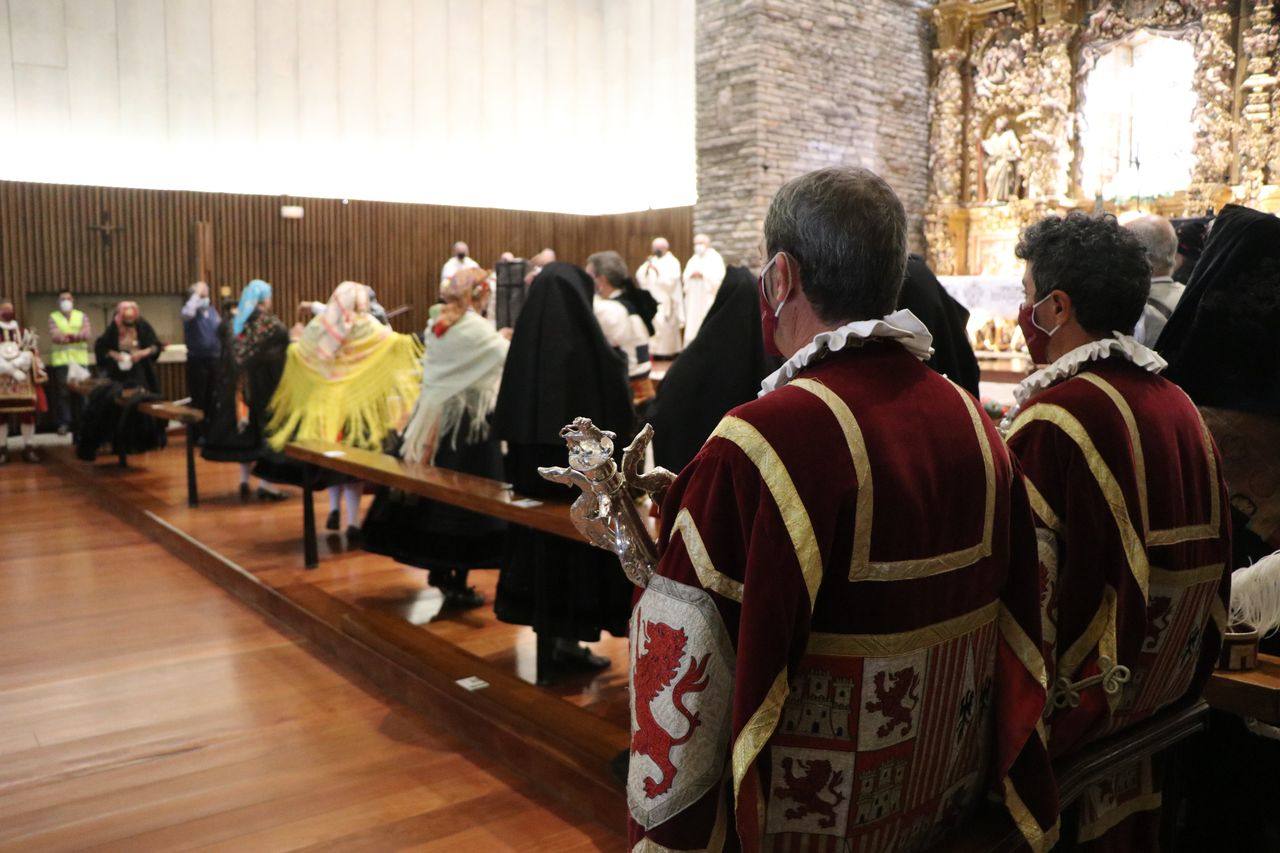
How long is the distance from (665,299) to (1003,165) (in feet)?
15.8

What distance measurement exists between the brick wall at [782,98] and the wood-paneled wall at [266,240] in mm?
2941


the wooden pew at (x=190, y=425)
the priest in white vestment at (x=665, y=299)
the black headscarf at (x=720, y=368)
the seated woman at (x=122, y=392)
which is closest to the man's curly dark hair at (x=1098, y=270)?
the black headscarf at (x=720, y=368)

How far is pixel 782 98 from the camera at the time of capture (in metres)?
12.0

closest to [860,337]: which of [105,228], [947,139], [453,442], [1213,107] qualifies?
[453,442]

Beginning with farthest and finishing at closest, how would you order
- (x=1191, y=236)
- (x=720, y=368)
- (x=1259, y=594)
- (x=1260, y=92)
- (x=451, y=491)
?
(x=1260, y=92)
(x=451, y=491)
(x=1191, y=236)
(x=720, y=368)
(x=1259, y=594)

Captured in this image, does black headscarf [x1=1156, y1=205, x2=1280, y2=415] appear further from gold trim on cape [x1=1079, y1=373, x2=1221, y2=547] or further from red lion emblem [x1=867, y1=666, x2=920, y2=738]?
red lion emblem [x1=867, y1=666, x2=920, y2=738]

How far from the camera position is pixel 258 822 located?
116 inches

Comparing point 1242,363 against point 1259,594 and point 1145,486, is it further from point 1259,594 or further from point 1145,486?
point 1145,486

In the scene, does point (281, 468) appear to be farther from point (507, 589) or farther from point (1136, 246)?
point (1136, 246)

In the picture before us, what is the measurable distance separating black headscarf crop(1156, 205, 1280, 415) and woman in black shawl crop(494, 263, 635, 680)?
2069mm

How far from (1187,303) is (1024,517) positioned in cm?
125

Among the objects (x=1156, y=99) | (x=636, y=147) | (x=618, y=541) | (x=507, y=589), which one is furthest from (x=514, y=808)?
(x=636, y=147)

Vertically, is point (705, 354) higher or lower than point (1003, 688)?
higher

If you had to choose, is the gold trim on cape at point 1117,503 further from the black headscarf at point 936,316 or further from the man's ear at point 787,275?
the black headscarf at point 936,316
